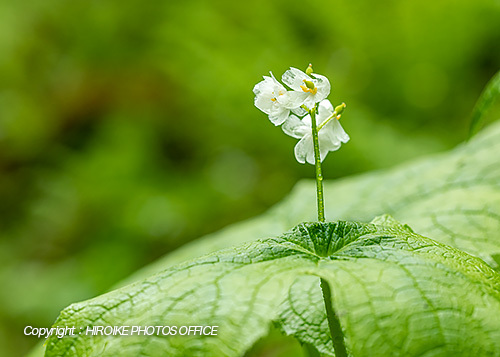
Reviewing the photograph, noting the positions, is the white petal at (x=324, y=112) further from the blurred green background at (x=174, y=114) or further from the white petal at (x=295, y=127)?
the blurred green background at (x=174, y=114)

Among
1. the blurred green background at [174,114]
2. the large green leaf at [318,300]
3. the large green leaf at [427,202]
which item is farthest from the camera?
the blurred green background at [174,114]

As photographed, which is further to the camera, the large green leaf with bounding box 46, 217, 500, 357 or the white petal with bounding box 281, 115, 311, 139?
the white petal with bounding box 281, 115, 311, 139

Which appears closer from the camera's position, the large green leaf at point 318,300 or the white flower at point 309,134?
the large green leaf at point 318,300

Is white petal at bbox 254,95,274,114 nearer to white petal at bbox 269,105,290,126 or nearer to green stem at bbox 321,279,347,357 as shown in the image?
white petal at bbox 269,105,290,126

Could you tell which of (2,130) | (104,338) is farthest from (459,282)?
(2,130)

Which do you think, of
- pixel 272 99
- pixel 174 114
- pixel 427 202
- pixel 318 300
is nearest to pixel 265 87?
pixel 272 99

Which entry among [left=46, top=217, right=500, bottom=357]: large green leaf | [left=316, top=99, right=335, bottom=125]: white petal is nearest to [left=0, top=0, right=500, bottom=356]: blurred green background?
[left=316, top=99, right=335, bottom=125]: white petal

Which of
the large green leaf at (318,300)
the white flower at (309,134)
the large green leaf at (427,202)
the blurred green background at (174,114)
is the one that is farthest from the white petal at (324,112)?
the blurred green background at (174,114)
